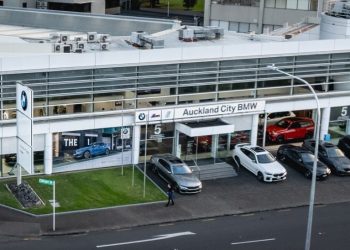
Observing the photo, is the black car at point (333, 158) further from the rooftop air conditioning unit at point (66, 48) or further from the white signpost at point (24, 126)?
the white signpost at point (24, 126)

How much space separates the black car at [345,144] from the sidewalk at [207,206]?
170 inches

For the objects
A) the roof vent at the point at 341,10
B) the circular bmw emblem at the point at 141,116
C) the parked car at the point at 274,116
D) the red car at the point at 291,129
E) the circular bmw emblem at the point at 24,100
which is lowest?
the red car at the point at 291,129

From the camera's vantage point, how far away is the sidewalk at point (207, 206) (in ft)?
125

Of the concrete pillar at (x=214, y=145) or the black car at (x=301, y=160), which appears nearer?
the black car at (x=301, y=160)

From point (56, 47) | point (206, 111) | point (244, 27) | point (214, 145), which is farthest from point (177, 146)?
point (244, 27)

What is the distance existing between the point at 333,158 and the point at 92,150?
46.2 ft

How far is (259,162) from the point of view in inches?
1833

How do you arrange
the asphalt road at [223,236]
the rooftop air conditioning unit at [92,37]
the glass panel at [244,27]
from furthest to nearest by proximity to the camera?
1. the glass panel at [244,27]
2. the rooftop air conditioning unit at [92,37]
3. the asphalt road at [223,236]

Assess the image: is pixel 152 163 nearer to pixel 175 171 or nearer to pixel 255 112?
pixel 175 171

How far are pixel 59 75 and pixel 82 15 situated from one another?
18.8m

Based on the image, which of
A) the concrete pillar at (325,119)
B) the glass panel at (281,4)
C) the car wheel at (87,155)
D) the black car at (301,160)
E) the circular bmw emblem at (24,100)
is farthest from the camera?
the glass panel at (281,4)

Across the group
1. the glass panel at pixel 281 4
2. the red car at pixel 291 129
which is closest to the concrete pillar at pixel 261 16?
the glass panel at pixel 281 4

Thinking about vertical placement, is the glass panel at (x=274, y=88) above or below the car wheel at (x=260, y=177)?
above

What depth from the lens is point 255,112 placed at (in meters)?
49.8
